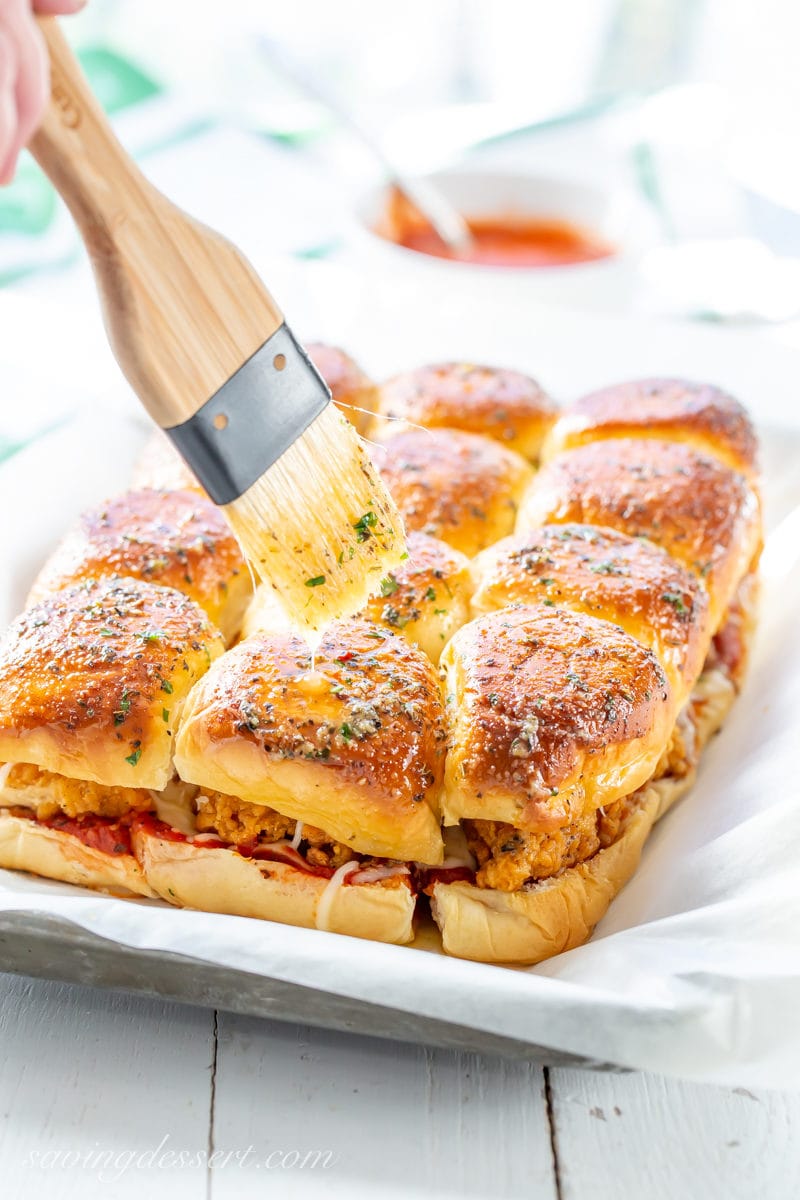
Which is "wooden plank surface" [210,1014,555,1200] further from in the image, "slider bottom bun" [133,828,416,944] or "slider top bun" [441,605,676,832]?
"slider top bun" [441,605,676,832]

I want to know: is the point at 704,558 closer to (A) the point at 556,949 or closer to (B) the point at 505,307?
(A) the point at 556,949

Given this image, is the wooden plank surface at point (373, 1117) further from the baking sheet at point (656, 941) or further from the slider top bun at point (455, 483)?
the slider top bun at point (455, 483)

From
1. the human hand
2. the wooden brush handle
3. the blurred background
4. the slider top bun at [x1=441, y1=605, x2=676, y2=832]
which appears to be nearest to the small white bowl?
the blurred background

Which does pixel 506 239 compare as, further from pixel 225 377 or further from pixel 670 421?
pixel 225 377

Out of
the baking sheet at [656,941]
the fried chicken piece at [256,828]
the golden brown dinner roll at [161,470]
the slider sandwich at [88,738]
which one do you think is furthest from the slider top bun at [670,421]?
the fried chicken piece at [256,828]

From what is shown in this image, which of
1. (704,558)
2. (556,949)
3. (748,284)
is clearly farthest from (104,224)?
(748,284)

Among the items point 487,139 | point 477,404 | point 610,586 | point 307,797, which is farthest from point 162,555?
point 487,139
